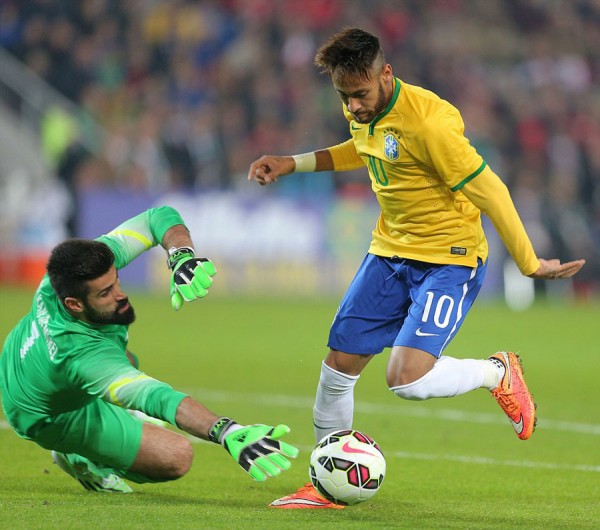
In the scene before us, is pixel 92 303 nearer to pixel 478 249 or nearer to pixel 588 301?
pixel 478 249

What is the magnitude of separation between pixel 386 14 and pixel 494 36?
3.10 meters

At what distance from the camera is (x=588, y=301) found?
20016mm

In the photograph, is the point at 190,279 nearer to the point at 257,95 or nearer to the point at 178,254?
the point at 178,254

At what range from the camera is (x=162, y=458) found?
6.26 metres

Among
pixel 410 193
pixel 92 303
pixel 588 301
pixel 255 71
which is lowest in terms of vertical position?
pixel 588 301

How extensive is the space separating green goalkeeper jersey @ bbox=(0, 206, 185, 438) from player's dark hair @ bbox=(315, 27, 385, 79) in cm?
118

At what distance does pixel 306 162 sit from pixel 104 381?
2.03 meters

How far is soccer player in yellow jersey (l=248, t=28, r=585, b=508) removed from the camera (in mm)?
6020

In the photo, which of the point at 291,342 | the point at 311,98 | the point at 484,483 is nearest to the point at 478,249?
the point at 484,483

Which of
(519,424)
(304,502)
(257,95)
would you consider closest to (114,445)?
(304,502)

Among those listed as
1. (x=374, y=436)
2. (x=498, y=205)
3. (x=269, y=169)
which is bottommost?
(x=374, y=436)

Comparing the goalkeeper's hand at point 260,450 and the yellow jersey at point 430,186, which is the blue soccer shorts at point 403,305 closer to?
the yellow jersey at point 430,186

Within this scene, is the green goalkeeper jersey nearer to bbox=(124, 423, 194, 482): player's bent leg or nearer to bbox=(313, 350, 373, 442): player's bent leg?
bbox=(124, 423, 194, 482): player's bent leg

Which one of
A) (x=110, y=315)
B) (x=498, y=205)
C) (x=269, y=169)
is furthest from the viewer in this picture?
(x=269, y=169)
